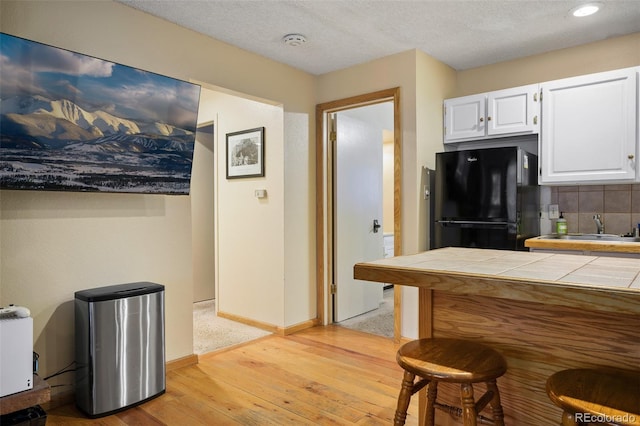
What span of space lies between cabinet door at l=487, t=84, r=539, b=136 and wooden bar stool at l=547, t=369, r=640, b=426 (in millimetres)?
2438

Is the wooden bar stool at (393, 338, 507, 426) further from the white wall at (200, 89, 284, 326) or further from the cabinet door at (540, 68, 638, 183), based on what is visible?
the white wall at (200, 89, 284, 326)

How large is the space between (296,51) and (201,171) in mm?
2207

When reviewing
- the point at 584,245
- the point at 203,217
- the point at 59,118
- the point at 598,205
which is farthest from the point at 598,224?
the point at 203,217

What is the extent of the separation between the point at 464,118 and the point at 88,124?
2915 millimetres

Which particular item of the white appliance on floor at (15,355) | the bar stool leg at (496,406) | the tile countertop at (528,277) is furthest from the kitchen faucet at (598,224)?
the white appliance on floor at (15,355)

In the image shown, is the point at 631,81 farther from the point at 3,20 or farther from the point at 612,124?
the point at 3,20

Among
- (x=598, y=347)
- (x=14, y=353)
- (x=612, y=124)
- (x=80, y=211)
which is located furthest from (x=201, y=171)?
(x=598, y=347)

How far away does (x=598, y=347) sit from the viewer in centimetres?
146

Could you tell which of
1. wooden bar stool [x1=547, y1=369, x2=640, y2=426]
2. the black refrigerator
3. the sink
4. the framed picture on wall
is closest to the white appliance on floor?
wooden bar stool [x1=547, y1=369, x2=640, y2=426]

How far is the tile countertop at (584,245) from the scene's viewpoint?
107 inches

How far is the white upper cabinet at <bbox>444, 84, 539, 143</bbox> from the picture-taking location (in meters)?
3.38

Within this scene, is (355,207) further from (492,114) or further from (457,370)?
(457,370)

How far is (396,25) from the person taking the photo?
9.77 feet

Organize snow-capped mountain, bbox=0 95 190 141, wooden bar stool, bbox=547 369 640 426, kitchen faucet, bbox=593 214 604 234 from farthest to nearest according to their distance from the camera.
A: kitchen faucet, bbox=593 214 604 234, snow-capped mountain, bbox=0 95 190 141, wooden bar stool, bbox=547 369 640 426
